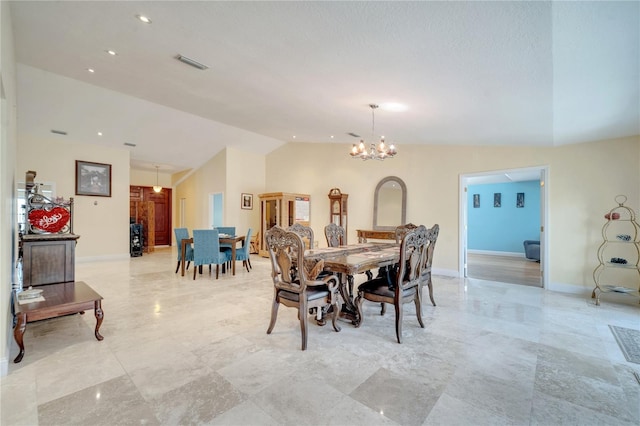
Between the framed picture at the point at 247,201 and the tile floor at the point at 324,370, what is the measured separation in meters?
4.91

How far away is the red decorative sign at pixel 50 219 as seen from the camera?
3098mm

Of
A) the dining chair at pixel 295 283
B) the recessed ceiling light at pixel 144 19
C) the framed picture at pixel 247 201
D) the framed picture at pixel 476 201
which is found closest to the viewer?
the recessed ceiling light at pixel 144 19

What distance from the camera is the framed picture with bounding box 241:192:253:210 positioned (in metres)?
8.37

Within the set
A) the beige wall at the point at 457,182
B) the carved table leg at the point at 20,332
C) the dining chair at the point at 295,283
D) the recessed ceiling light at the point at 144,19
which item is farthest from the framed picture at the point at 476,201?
the carved table leg at the point at 20,332

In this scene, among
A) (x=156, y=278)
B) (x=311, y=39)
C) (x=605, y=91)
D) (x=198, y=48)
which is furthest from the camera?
(x=156, y=278)

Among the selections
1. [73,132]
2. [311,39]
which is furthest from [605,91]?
[73,132]

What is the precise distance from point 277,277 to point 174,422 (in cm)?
148

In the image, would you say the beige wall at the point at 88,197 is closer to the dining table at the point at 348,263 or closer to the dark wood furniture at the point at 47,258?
the dark wood furniture at the point at 47,258

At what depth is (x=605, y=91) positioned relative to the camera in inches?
102

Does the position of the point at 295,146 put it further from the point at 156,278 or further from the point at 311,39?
the point at 311,39

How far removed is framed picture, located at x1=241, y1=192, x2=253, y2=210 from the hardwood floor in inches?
233

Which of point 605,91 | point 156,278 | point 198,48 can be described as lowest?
point 156,278

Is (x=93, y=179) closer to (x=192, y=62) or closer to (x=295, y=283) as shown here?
(x=192, y=62)

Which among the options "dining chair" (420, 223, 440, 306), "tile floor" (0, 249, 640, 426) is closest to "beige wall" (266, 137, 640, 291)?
"tile floor" (0, 249, 640, 426)
